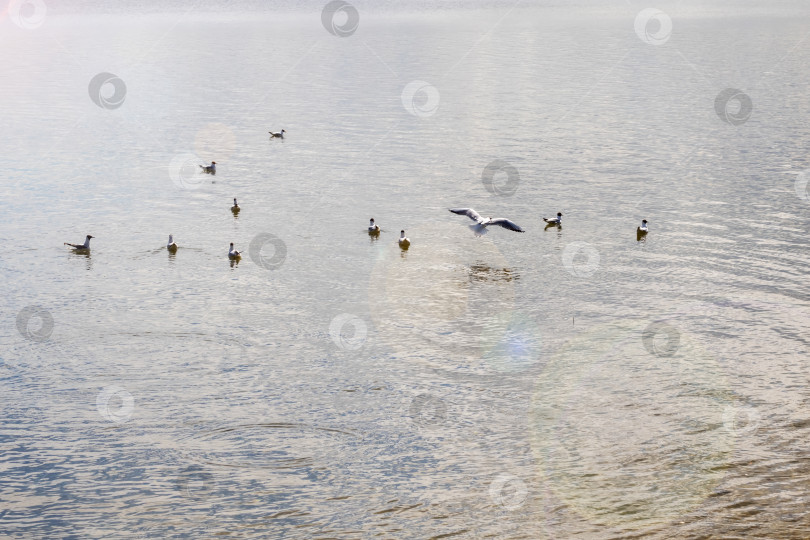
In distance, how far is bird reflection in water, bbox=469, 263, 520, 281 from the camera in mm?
34125

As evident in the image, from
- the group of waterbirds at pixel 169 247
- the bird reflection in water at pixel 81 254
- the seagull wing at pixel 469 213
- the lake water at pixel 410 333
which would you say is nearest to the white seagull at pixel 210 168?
the lake water at pixel 410 333

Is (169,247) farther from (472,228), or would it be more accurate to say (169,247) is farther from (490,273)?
(490,273)

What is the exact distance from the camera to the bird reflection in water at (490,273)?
3412 cm

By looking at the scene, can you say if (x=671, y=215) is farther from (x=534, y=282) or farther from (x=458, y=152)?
(x=458, y=152)

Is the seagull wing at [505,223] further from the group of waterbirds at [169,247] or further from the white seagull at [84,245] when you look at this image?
the white seagull at [84,245]

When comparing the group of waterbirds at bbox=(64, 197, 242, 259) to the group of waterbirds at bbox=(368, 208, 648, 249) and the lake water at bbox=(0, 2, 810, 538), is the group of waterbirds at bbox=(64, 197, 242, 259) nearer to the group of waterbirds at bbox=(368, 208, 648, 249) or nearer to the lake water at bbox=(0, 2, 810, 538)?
the lake water at bbox=(0, 2, 810, 538)

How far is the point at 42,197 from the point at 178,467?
3045cm

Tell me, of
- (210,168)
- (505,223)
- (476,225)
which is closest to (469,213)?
(476,225)

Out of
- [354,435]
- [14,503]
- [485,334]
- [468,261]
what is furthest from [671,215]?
[14,503]

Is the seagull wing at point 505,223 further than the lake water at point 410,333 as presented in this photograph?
Yes

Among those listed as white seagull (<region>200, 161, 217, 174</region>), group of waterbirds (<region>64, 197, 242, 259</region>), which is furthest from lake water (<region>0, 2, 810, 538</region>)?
white seagull (<region>200, 161, 217, 174</region>)

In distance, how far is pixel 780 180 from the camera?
154 feet

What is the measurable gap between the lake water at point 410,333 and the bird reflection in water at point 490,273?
151 millimetres

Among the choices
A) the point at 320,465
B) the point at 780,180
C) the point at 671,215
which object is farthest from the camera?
the point at 780,180
